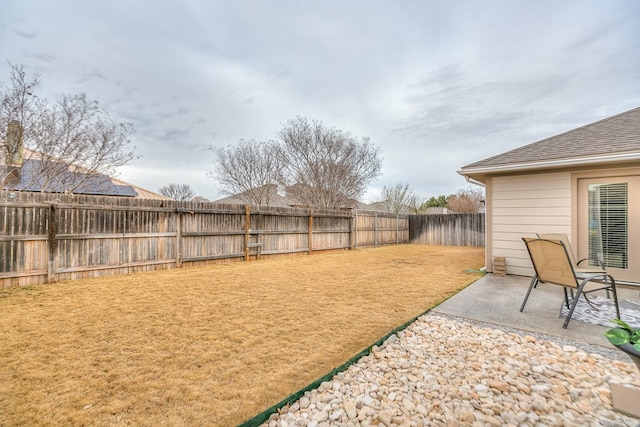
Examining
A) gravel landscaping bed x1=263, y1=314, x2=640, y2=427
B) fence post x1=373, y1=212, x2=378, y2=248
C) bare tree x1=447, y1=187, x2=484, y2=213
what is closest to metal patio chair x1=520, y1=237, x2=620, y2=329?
gravel landscaping bed x1=263, y1=314, x2=640, y2=427

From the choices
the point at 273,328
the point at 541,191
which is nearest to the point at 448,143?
the point at 541,191

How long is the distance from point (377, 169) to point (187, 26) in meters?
11.7

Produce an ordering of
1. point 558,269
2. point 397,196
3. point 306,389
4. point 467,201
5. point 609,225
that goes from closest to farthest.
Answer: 1. point 306,389
2. point 558,269
3. point 609,225
4. point 397,196
5. point 467,201

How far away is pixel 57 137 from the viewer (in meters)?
7.00

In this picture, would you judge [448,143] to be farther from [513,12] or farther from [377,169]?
[513,12]

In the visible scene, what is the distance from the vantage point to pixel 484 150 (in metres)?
12.0

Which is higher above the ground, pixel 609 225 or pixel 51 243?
pixel 609 225

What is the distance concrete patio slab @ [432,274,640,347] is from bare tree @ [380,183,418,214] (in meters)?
16.5

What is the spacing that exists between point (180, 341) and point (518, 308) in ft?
13.2

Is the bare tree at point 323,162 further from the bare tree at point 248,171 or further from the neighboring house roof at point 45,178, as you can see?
the neighboring house roof at point 45,178

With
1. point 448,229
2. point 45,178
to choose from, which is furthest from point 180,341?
point 448,229

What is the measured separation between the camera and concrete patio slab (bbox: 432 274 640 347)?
278 cm

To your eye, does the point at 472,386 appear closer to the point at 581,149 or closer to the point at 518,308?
the point at 518,308

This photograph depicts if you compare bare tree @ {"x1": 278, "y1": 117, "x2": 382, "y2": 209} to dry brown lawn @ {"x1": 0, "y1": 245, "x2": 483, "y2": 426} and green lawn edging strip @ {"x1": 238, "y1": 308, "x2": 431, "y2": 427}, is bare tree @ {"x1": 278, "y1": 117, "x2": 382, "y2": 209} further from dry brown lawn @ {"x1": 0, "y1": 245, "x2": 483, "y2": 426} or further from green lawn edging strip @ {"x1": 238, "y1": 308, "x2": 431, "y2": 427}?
green lawn edging strip @ {"x1": 238, "y1": 308, "x2": 431, "y2": 427}
